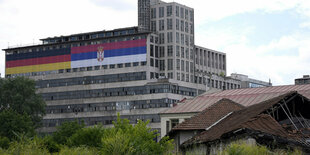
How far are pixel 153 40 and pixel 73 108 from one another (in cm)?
2808

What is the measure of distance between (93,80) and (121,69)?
9733mm

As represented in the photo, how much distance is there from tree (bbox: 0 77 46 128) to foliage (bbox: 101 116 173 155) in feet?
299

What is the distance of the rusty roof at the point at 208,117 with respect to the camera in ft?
176

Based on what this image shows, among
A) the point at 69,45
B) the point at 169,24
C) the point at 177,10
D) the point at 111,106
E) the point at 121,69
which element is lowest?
the point at 111,106

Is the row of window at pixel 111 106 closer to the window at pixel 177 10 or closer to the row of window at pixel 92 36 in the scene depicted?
the row of window at pixel 92 36

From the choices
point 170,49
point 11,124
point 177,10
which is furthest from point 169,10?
point 11,124

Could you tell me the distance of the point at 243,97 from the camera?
237 feet

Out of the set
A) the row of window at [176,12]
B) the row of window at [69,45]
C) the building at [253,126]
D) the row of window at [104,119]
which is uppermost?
the row of window at [176,12]

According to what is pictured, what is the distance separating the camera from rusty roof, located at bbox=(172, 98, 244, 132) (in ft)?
176

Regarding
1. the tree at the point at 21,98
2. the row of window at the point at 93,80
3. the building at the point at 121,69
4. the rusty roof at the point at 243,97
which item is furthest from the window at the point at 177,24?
the rusty roof at the point at 243,97

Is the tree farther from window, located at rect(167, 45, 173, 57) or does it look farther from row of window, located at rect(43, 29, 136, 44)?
window, located at rect(167, 45, 173, 57)

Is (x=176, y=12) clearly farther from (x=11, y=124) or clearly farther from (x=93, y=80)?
(x=11, y=124)

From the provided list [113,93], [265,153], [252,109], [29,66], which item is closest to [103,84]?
[113,93]

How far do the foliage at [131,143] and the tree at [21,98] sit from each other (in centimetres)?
9129
